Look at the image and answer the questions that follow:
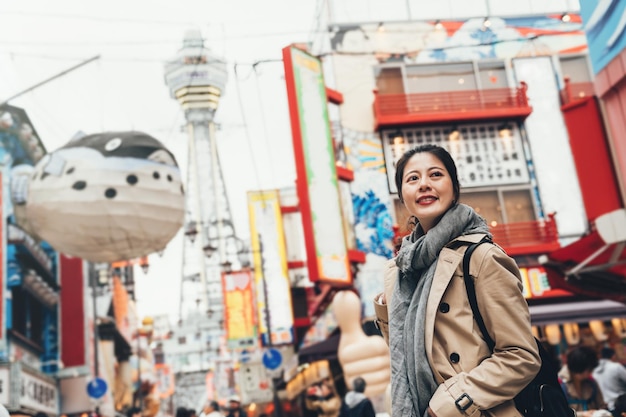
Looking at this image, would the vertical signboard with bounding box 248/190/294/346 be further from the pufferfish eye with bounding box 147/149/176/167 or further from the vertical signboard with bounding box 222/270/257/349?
the pufferfish eye with bounding box 147/149/176/167

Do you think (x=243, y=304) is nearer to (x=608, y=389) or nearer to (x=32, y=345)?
(x=32, y=345)

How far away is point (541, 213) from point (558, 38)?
5.24 m

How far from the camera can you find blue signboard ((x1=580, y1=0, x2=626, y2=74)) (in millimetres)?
9219

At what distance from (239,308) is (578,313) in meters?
17.1

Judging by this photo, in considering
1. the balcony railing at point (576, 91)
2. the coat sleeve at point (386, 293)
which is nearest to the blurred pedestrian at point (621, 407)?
the coat sleeve at point (386, 293)

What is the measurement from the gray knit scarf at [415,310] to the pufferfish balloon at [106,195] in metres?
6.29

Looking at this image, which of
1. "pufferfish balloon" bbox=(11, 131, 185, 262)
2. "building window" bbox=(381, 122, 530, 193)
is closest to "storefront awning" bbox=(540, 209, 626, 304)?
"pufferfish balloon" bbox=(11, 131, 185, 262)

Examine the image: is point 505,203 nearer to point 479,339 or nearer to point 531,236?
point 531,236

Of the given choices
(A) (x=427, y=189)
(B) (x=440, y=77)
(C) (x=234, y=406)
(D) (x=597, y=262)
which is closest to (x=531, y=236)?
(B) (x=440, y=77)

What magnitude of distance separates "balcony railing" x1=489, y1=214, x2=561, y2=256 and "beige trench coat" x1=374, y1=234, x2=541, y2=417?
1633cm

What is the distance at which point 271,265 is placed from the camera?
25.8 meters

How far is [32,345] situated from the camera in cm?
1825

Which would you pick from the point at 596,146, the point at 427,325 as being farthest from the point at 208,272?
the point at 427,325

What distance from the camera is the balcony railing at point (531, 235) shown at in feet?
59.8
